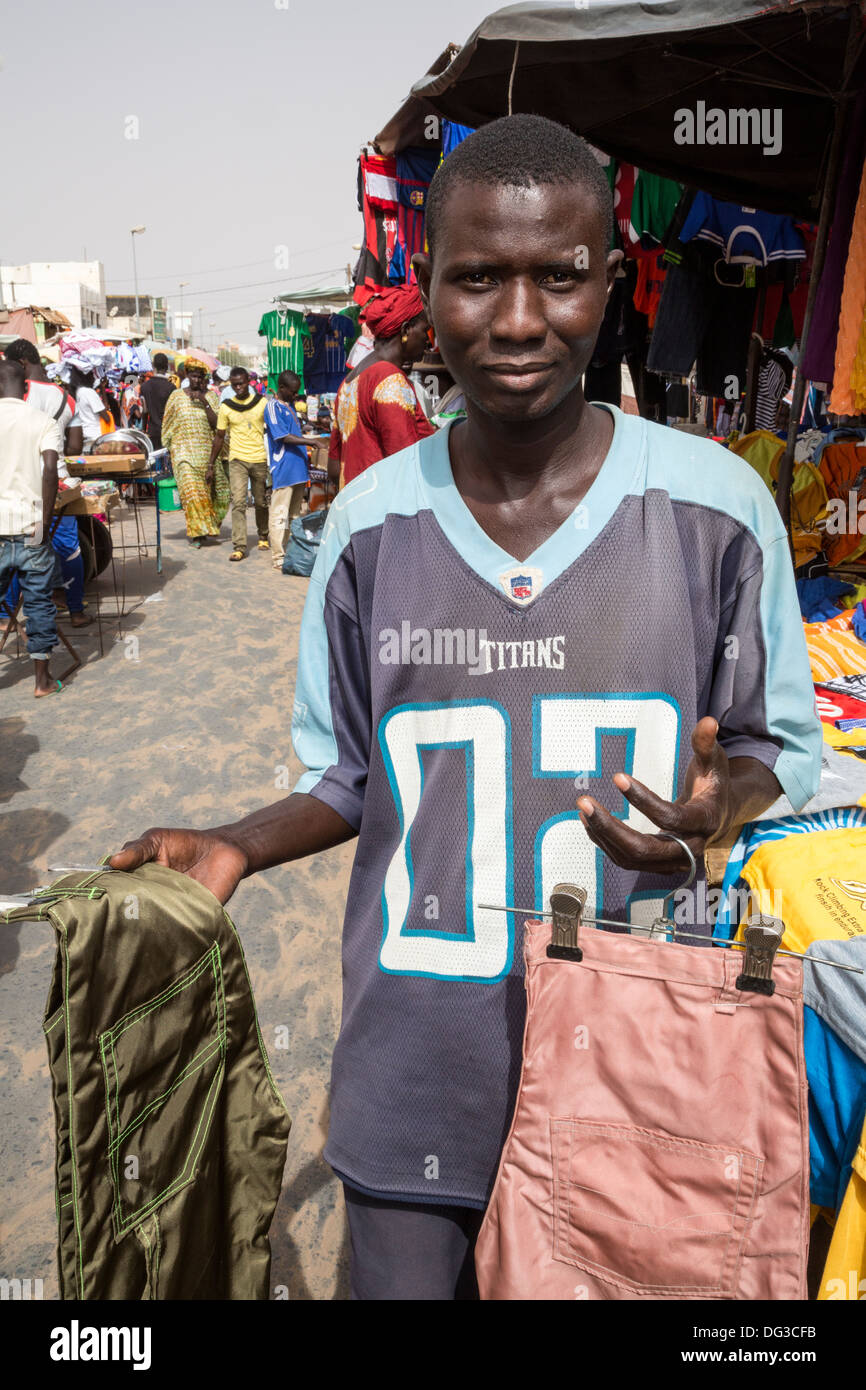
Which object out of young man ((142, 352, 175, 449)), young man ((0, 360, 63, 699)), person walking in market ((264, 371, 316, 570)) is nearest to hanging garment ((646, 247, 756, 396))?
young man ((0, 360, 63, 699))

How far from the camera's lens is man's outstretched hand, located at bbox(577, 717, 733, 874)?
1.02 metres

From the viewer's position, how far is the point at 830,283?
11.0 feet

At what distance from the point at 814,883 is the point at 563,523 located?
39.4 inches

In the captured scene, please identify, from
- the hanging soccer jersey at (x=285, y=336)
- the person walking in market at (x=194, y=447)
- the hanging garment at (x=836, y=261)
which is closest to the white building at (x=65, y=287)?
the hanging soccer jersey at (x=285, y=336)

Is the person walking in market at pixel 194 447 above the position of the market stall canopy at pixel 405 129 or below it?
below

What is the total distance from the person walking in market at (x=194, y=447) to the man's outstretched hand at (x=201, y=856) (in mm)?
10627


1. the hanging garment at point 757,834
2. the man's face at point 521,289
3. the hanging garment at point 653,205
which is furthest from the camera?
the hanging garment at point 653,205

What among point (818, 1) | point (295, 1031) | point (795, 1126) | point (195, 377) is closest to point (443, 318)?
point (795, 1126)

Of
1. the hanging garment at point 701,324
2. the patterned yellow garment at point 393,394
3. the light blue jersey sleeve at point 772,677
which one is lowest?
the light blue jersey sleeve at point 772,677

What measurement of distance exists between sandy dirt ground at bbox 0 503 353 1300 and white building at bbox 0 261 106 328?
163 ft

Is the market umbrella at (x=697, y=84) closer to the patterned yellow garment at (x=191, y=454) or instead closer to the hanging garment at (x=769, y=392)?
the hanging garment at (x=769, y=392)

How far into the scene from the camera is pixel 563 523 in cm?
126

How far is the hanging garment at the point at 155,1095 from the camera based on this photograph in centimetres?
98
